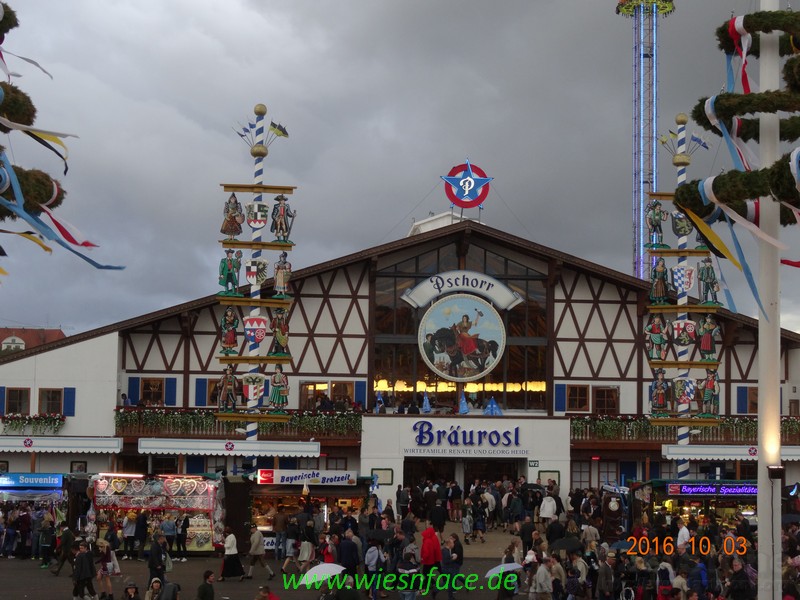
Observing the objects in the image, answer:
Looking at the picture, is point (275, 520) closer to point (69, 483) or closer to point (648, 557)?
point (69, 483)

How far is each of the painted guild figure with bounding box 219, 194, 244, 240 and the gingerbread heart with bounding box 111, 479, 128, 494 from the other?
8336mm

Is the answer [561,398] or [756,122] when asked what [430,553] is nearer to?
[756,122]

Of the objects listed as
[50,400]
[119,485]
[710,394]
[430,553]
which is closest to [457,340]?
[710,394]

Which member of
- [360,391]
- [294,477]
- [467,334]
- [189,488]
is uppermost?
[467,334]

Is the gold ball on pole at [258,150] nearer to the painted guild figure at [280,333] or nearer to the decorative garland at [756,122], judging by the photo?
A: the painted guild figure at [280,333]

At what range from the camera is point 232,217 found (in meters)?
36.1

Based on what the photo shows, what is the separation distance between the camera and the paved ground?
25.6 metres

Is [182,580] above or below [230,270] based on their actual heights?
below

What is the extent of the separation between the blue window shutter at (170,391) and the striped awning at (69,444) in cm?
302

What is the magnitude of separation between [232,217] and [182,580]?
12.4 m

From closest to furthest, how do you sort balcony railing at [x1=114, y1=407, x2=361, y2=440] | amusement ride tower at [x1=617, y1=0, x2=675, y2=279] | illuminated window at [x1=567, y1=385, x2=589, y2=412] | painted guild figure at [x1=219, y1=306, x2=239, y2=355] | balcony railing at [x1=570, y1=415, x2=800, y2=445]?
painted guild figure at [x1=219, y1=306, x2=239, y2=355]
balcony railing at [x1=114, y1=407, x2=361, y2=440]
balcony railing at [x1=570, y1=415, x2=800, y2=445]
illuminated window at [x1=567, y1=385, x2=589, y2=412]
amusement ride tower at [x1=617, y1=0, x2=675, y2=279]

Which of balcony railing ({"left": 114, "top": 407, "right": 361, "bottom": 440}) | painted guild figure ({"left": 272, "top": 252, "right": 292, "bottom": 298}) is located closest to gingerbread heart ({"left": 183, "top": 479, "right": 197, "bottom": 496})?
painted guild figure ({"left": 272, "top": 252, "right": 292, "bottom": 298})

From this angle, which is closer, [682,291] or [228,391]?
[228,391]

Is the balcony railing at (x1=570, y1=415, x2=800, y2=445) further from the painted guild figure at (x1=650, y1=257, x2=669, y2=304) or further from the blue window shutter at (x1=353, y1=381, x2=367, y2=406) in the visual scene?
the blue window shutter at (x1=353, y1=381, x2=367, y2=406)
